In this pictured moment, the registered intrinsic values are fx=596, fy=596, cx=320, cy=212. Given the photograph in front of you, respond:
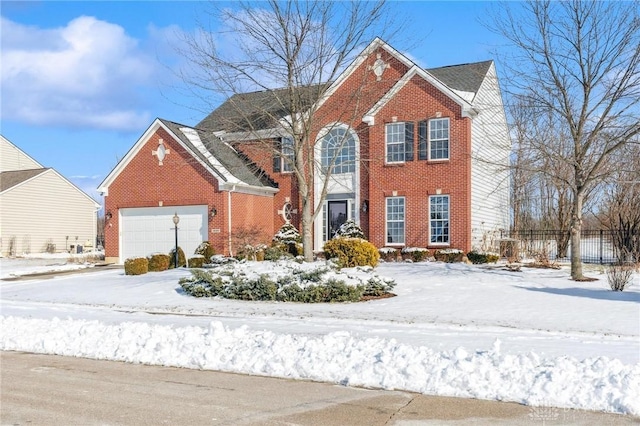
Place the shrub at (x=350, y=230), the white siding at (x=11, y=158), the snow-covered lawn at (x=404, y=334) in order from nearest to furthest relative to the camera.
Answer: the snow-covered lawn at (x=404, y=334) < the shrub at (x=350, y=230) < the white siding at (x=11, y=158)

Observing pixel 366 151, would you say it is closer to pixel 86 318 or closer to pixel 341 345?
pixel 86 318

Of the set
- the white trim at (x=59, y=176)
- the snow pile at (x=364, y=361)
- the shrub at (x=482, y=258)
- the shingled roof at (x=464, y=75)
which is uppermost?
the shingled roof at (x=464, y=75)

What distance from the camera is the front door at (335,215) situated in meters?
26.8

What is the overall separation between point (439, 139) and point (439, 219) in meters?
3.26

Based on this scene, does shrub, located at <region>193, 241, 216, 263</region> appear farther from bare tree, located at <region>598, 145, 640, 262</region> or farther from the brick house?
bare tree, located at <region>598, 145, 640, 262</region>

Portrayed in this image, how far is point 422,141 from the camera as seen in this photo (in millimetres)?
24625

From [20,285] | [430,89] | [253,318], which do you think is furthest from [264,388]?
[430,89]

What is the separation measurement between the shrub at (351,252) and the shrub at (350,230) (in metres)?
5.91

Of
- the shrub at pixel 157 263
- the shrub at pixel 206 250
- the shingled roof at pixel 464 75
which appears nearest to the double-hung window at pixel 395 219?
the shingled roof at pixel 464 75

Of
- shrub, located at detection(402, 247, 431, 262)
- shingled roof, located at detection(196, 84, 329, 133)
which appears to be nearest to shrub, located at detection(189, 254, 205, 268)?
shingled roof, located at detection(196, 84, 329, 133)

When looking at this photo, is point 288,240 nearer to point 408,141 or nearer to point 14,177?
point 408,141

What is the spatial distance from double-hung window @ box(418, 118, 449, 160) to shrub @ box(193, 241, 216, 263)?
9.40m

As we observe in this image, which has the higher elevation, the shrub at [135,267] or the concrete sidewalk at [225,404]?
the shrub at [135,267]

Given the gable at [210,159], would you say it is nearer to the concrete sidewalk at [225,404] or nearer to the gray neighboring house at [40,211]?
the gray neighboring house at [40,211]
